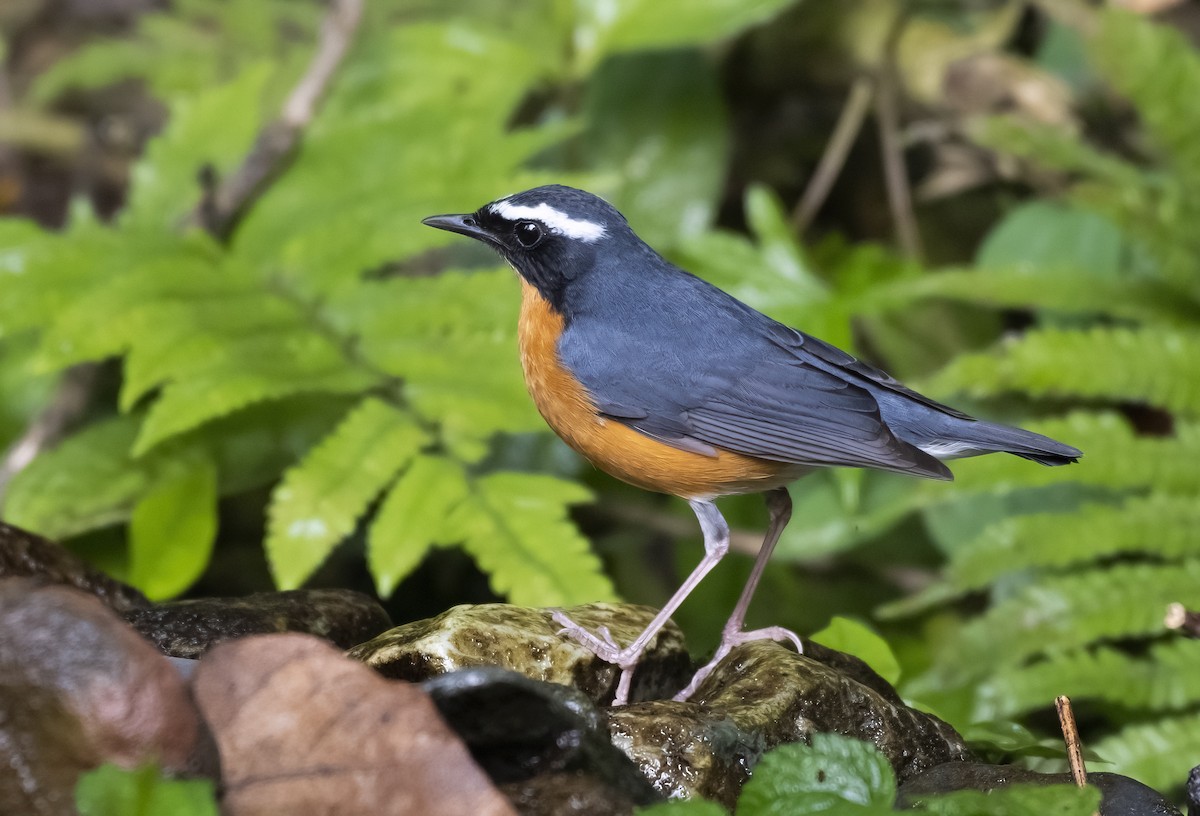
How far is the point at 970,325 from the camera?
6539mm

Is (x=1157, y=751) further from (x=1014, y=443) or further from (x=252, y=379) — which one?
(x=252, y=379)

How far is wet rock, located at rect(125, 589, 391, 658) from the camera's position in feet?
10.2

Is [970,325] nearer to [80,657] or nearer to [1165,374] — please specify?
[1165,374]

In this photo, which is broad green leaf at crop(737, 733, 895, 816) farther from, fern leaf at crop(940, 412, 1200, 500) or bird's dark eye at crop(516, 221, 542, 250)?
fern leaf at crop(940, 412, 1200, 500)

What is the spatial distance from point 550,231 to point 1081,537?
220 centimetres

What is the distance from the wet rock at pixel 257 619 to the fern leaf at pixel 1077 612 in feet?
7.48

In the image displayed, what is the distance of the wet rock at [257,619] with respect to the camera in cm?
310

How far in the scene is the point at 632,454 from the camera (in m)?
3.75

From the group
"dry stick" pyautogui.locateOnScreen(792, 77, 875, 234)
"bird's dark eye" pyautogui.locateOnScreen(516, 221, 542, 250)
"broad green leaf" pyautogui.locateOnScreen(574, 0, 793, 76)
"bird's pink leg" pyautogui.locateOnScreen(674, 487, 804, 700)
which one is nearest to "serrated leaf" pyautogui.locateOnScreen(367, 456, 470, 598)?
"bird's dark eye" pyautogui.locateOnScreen(516, 221, 542, 250)

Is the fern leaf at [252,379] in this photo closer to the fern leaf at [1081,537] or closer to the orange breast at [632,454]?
the orange breast at [632,454]

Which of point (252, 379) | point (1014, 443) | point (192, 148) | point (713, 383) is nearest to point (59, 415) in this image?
point (192, 148)

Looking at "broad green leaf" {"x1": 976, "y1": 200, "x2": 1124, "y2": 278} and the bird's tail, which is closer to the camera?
the bird's tail

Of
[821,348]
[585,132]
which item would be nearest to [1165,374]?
[821,348]

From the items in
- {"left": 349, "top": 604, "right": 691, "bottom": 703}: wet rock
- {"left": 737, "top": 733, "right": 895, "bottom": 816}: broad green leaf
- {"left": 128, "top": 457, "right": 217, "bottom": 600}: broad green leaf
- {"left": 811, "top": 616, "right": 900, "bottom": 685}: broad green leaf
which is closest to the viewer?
{"left": 737, "top": 733, "right": 895, "bottom": 816}: broad green leaf
